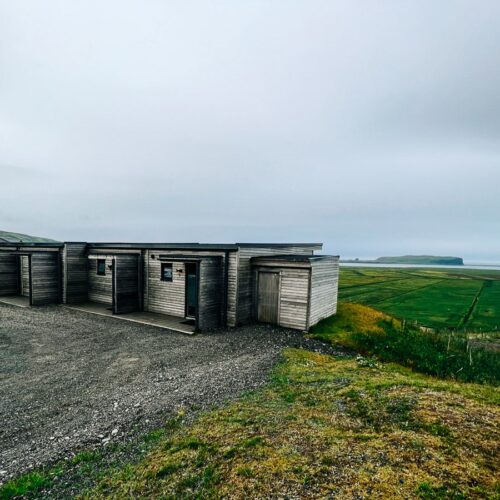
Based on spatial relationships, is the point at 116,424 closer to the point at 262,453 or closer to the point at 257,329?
the point at 262,453

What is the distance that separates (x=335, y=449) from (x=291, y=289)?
1163 cm

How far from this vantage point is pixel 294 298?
A: 1669 cm

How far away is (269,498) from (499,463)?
12.2ft

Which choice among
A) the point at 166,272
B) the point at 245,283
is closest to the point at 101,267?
the point at 166,272

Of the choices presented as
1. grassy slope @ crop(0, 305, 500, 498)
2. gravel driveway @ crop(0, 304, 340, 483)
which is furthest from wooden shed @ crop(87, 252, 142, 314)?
grassy slope @ crop(0, 305, 500, 498)

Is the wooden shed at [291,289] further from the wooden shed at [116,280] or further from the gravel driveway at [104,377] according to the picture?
the wooden shed at [116,280]

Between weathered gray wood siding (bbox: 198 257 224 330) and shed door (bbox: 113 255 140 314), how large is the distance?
7.03 meters

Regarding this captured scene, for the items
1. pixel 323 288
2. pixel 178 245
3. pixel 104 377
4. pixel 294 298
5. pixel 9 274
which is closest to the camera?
pixel 104 377

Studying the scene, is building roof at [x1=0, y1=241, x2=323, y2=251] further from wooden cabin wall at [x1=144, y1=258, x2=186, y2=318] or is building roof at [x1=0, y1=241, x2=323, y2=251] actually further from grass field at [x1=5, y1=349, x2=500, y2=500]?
grass field at [x1=5, y1=349, x2=500, y2=500]

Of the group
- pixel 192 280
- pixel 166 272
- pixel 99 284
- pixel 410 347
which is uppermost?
pixel 166 272

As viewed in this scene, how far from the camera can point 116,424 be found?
7.13 m

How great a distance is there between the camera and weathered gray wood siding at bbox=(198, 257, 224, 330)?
Answer: 1595cm

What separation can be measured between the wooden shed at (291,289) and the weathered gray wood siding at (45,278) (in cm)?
1637

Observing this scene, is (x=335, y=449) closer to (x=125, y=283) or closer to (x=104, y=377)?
(x=104, y=377)
